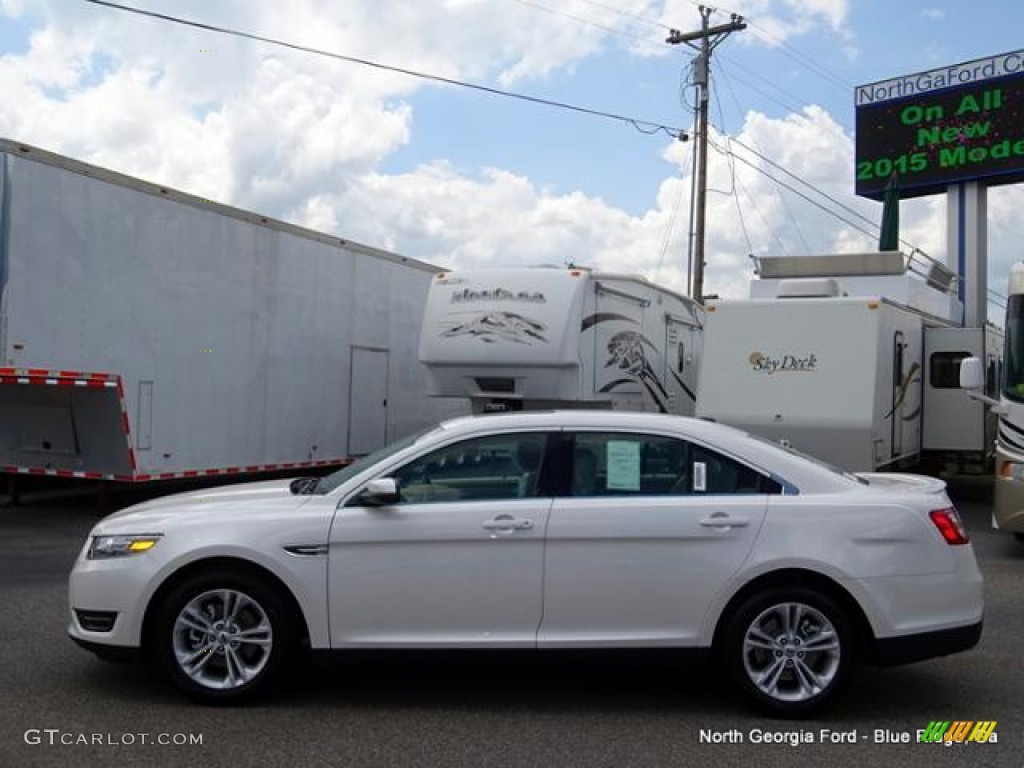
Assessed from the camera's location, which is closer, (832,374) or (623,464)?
(623,464)

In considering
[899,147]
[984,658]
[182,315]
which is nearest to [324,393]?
[182,315]

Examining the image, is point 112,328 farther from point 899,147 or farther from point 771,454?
point 899,147

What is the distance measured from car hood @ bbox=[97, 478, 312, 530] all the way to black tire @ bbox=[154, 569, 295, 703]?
33 centimetres

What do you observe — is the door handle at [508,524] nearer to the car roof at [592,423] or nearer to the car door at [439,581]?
the car door at [439,581]

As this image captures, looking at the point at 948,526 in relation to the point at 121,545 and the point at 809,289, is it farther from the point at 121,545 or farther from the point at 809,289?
the point at 809,289

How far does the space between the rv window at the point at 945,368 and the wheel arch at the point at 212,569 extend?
10349 mm

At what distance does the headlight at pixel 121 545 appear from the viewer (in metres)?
5.02

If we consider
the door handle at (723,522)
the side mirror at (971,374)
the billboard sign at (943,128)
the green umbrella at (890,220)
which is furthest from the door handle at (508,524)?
the billboard sign at (943,128)

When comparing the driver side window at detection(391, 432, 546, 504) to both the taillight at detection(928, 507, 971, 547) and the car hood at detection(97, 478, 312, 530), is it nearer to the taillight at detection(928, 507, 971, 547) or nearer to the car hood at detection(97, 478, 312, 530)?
the car hood at detection(97, 478, 312, 530)

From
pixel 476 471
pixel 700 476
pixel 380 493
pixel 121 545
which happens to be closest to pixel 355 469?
pixel 380 493

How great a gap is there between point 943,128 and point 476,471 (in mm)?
18565

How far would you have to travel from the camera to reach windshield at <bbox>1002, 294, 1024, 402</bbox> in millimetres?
9727

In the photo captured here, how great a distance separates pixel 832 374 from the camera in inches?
425

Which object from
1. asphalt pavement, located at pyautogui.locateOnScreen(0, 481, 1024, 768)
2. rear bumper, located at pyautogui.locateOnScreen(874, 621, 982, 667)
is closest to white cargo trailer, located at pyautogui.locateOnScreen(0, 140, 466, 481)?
asphalt pavement, located at pyautogui.locateOnScreen(0, 481, 1024, 768)
